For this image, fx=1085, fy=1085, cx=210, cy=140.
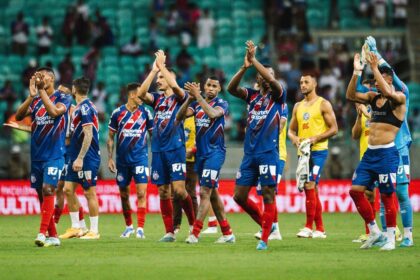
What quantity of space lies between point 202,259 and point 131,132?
5.58 metres

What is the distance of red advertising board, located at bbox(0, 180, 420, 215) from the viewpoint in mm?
27922

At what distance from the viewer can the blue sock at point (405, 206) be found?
16234 mm

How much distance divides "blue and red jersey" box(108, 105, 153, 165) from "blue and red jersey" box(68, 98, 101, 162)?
506mm

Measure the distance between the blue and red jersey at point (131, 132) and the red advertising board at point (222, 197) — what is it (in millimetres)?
8366

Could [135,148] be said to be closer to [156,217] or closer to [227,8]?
[156,217]

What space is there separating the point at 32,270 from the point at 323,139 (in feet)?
23.7

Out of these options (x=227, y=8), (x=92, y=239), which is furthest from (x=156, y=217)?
(x=227, y=8)

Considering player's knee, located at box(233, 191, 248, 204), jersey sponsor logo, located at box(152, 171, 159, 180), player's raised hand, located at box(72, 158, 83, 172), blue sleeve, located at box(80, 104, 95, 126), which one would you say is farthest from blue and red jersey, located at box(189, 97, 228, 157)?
player's raised hand, located at box(72, 158, 83, 172)

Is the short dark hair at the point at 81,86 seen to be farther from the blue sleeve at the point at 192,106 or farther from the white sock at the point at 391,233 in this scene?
the white sock at the point at 391,233

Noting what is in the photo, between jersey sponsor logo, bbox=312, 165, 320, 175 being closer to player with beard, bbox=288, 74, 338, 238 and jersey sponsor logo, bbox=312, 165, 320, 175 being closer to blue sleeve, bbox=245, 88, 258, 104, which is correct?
player with beard, bbox=288, 74, 338, 238

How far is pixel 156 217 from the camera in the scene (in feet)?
85.7

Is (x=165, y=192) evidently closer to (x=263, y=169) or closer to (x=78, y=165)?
(x=78, y=165)

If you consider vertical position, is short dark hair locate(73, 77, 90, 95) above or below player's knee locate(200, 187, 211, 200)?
above

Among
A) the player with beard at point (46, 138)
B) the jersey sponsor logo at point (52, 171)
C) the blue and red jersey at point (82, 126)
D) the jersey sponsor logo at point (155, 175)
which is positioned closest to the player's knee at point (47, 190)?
the player with beard at point (46, 138)
